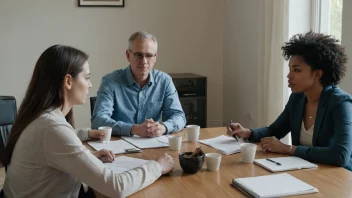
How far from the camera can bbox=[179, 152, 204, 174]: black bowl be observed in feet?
5.42

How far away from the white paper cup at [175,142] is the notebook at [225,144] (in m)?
0.18

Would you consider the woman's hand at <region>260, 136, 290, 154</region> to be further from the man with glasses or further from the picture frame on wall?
the picture frame on wall

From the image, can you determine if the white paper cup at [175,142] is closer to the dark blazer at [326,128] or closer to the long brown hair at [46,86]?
the dark blazer at [326,128]

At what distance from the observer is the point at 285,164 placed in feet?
5.85

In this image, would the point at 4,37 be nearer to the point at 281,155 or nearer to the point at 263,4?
the point at 263,4

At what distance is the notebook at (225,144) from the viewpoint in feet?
6.54

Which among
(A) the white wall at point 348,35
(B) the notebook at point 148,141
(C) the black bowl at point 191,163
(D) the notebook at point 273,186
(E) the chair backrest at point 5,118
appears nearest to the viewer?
(D) the notebook at point 273,186

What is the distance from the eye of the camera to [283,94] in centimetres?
366

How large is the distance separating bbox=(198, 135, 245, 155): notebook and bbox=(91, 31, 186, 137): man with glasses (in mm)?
363

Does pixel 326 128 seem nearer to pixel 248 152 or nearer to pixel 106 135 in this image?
pixel 248 152

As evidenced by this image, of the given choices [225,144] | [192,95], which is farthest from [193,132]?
[192,95]

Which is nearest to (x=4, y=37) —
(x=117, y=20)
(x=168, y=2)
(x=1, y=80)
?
(x=1, y=80)

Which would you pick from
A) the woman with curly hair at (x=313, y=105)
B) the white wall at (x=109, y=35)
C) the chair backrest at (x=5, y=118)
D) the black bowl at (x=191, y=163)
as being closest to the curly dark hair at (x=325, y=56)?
A: the woman with curly hair at (x=313, y=105)

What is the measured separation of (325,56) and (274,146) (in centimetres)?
55
